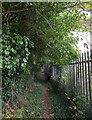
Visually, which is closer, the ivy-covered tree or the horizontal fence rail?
the ivy-covered tree

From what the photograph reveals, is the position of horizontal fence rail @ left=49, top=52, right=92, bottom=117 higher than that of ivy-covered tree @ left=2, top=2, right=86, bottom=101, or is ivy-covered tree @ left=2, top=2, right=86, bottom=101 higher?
ivy-covered tree @ left=2, top=2, right=86, bottom=101

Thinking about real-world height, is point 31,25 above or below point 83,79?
above

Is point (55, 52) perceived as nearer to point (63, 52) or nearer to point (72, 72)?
point (63, 52)

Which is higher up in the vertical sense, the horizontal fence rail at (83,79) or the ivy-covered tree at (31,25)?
the ivy-covered tree at (31,25)

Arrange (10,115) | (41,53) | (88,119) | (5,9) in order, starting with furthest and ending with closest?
(41,53) → (10,115) → (5,9) → (88,119)

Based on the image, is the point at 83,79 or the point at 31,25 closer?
the point at 83,79

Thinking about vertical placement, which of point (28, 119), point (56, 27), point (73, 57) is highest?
point (56, 27)

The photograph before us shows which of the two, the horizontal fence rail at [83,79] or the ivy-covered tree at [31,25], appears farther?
the horizontal fence rail at [83,79]

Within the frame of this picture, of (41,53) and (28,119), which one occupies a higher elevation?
(41,53)

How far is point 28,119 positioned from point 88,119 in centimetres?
146

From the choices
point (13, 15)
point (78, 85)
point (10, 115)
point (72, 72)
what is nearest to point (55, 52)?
point (72, 72)

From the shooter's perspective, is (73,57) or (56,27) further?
(73,57)

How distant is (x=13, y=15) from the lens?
2.80 metres

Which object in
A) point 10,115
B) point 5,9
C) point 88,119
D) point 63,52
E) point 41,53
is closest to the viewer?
point 88,119
